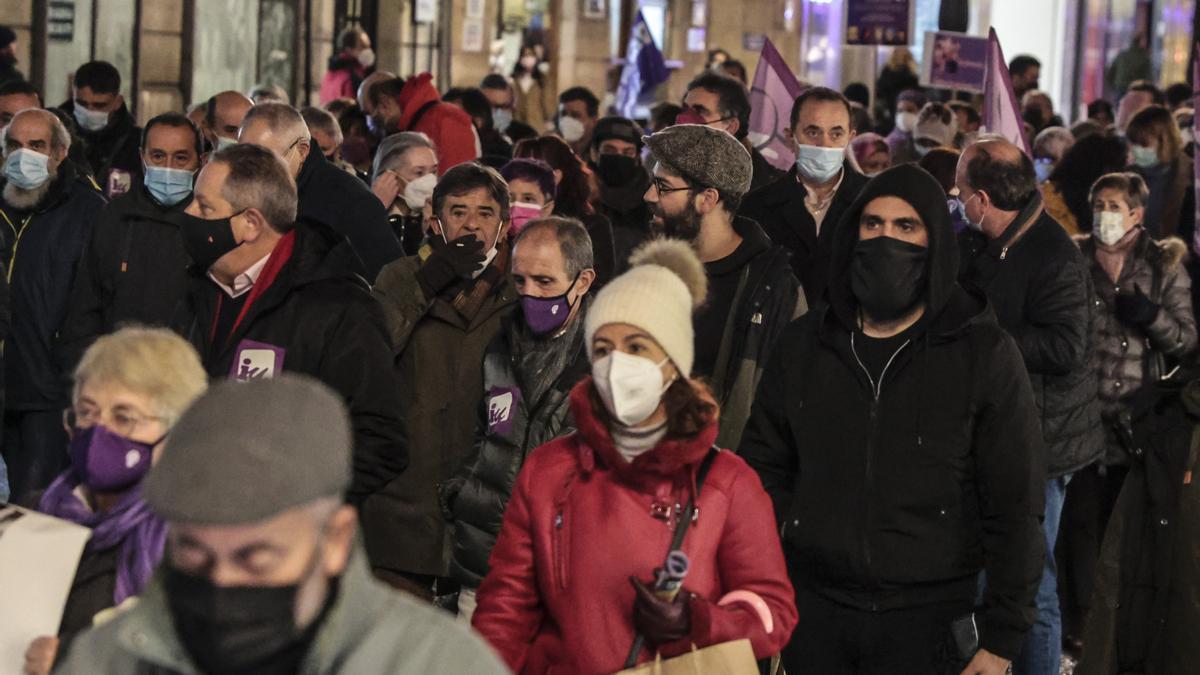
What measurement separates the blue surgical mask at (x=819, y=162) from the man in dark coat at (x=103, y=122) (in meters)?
4.89

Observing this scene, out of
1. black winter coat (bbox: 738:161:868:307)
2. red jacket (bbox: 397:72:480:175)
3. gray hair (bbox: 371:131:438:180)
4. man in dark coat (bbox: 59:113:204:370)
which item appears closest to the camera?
man in dark coat (bbox: 59:113:204:370)

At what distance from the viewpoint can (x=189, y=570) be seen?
291 cm

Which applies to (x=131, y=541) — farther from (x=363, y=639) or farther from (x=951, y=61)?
(x=951, y=61)

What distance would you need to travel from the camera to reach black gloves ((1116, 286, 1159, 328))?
9.63 metres

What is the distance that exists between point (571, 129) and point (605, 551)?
41.1ft

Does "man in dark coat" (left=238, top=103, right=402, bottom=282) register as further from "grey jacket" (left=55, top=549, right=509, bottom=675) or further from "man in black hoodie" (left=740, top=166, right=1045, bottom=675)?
"grey jacket" (left=55, top=549, right=509, bottom=675)

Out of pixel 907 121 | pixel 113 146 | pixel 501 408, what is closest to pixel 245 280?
pixel 501 408

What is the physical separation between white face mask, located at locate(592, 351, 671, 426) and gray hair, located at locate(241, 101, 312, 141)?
4.24 metres

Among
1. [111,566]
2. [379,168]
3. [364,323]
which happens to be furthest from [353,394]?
[379,168]

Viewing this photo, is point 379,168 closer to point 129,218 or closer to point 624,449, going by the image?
point 129,218

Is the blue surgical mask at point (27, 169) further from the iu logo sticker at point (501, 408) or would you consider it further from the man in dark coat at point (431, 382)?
the iu logo sticker at point (501, 408)

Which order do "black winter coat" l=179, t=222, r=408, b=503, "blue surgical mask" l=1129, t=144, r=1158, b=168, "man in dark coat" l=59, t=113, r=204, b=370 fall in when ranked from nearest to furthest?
"black winter coat" l=179, t=222, r=408, b=503, "man in dark coat" l=59, t=113, r=204, b=370, "blue surgical mask" l=1129, t=144, r=1158, b=168

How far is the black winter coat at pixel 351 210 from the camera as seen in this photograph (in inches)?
348

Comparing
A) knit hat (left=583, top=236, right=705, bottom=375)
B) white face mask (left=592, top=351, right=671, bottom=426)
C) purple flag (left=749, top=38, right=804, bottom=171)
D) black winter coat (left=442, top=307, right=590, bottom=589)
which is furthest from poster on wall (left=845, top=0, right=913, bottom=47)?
white face mask (left=592, top=351, right=671, bottom=426)
